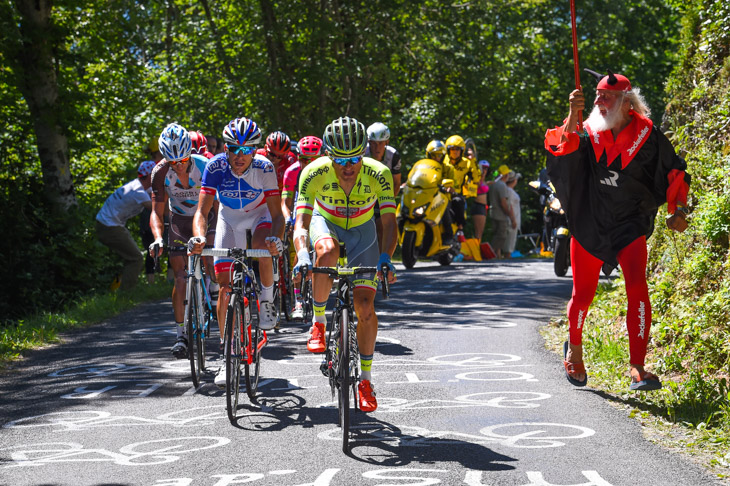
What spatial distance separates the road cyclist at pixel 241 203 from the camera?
8.41 m

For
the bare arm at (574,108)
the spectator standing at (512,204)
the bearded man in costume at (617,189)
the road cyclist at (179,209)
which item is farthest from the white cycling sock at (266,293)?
the spectator standing at (512,204)

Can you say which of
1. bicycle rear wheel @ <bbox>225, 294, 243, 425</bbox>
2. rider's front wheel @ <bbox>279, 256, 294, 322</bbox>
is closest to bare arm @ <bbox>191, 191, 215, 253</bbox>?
bicycle rear wheel @ <bbox>225, 294, 243, 425</bbox>

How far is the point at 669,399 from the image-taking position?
7.40 meters

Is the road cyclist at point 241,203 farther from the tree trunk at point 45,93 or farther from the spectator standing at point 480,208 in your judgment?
the spectator standing at point 480,208

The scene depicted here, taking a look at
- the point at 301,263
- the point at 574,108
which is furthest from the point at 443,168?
the point at 301,263

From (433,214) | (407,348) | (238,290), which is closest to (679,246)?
(407,348)

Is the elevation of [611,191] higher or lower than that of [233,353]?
higher

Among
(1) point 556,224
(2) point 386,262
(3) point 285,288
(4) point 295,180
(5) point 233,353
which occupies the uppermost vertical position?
(4) point 295,180

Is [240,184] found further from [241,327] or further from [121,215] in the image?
[121,215]

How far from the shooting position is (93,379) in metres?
9.33

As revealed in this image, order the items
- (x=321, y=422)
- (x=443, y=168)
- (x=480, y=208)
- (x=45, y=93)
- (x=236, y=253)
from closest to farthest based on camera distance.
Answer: (x=321, y=422)
(x=236, y=253)
(x=45, y=93)
(x=443, y=168)
(x=480, y=208)

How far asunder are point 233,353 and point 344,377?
1.22 meters

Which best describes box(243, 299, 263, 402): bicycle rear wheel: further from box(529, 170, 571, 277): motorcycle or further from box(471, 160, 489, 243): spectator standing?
box(471, 160, 489, 243): spectator standing

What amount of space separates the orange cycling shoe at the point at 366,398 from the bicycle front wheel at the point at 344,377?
0.39 meters
